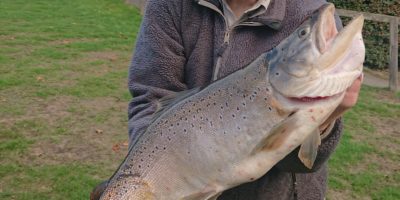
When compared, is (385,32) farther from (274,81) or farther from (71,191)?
(274,81)

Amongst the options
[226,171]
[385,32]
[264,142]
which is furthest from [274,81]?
[385,32]

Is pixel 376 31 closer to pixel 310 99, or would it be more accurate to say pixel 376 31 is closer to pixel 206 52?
pixel 206 52

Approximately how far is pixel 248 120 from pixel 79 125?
5741mm

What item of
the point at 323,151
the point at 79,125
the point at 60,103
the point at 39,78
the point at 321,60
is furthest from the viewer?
the point at 39,78

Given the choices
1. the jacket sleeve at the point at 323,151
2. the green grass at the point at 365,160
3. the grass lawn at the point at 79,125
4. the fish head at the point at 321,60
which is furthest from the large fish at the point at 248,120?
the green grass at the point at 365,160

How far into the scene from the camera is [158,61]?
2.81 metres

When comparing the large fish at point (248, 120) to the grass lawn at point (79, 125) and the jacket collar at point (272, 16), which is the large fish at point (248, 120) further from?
the grass lawn at point (79, 125)

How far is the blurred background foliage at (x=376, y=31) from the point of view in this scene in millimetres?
12773

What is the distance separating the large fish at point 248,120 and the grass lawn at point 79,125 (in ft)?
11.7

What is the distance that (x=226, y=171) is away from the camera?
2199mm

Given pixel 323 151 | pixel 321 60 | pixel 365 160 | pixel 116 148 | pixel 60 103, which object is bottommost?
pixel 60 103

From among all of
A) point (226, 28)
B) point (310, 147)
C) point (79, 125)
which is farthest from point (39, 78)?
point (310, 147)

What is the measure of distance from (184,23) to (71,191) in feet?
11.6

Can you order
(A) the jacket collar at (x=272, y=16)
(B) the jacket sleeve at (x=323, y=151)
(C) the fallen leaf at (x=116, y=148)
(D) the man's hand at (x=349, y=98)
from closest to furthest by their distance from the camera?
(D) the man's hand at (x=349, y=98) → (B) the jacket sleeve at (x=323, y=151) → (A) the jacket collar at (x=272, y=16) → (C) the fallen leaf at (x=116, y=148)
